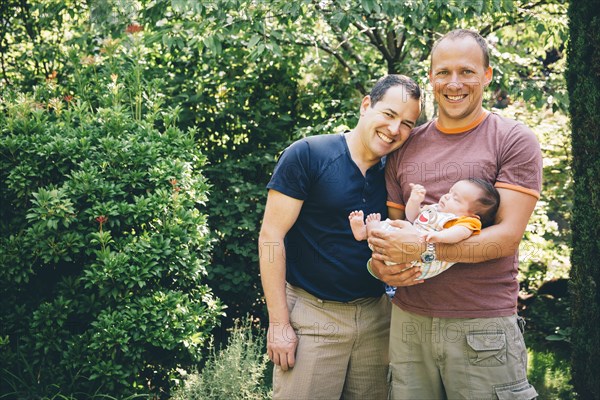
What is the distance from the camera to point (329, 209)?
8.75 ft

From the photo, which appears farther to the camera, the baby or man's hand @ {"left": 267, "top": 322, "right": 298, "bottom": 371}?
man's hand @ {"left": 267, "top": 322, "right": 298, "bottom": 371}

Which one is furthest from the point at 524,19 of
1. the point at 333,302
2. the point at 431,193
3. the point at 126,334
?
the point at 126,334

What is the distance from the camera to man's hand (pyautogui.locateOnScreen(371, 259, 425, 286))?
2.45m

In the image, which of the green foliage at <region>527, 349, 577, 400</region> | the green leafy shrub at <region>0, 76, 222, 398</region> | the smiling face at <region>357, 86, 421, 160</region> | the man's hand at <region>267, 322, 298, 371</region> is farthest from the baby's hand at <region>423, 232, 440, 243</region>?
the green foliage at <region>527, 349, 577, 400</region>

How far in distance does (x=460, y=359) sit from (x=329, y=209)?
0.84 meters

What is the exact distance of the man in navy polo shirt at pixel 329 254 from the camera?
8.64ft

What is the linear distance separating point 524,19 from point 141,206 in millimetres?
3619

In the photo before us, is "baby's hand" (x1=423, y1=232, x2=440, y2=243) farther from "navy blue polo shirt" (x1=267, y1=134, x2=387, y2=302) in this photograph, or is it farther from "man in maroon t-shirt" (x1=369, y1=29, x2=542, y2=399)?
"navy blue polo shirt" (x1=267, y1=134, x2=387, y2=302)

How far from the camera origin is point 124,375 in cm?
342

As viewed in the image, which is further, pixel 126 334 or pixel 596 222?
pixel 596 222

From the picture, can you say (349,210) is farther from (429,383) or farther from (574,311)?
(574,311)

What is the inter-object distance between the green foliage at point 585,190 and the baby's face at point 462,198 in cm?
179

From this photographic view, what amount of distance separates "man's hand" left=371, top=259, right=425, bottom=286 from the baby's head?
290 mm

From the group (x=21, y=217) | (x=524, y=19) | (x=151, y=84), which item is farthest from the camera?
(x=524, y=19)
